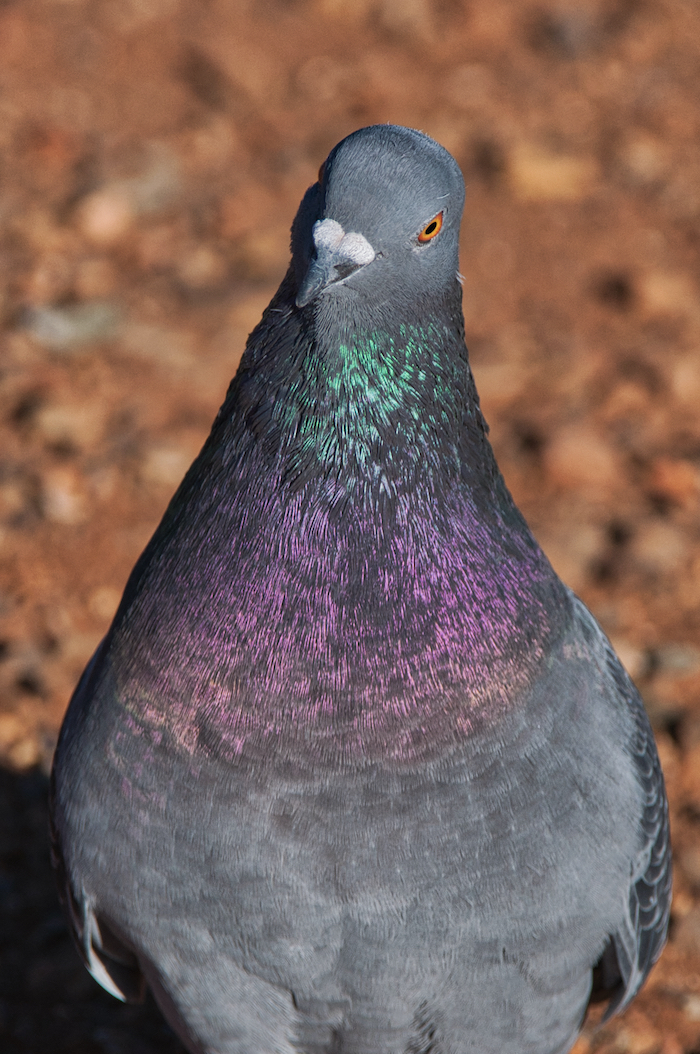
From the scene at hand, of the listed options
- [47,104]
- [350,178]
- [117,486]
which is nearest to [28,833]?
[117,486]

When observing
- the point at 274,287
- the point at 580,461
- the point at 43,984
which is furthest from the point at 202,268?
the point at 43,984

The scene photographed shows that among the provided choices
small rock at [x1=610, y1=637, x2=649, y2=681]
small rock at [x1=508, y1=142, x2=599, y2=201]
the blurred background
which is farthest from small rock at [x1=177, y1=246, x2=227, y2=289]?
small rock at [x1=610, y1=637, x2=649, y2=681]

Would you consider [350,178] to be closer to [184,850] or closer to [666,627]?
[184,850]

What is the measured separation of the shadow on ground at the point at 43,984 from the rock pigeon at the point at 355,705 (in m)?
0.98

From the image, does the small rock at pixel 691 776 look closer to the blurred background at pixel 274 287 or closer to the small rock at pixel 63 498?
the blurred background at pixel 274 287

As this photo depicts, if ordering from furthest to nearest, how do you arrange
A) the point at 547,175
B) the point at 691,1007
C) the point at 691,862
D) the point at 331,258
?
the point at 547,175 < the point at 691,862 < the point at 691,1007 < the point at 331,258

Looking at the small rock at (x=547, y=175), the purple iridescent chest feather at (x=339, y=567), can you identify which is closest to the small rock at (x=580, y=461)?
the small rock at (x=547, y=175)

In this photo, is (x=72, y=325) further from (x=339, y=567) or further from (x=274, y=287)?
(x=339, y=567)

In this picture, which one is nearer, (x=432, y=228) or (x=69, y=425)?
(x=432, y=228)

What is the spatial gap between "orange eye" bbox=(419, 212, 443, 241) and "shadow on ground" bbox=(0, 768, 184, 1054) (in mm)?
2377

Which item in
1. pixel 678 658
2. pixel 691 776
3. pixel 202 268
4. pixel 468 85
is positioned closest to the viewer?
pixel 691 776

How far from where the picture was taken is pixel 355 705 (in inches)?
90.1

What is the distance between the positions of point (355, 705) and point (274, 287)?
3.78m

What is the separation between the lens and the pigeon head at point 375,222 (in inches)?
85.0
